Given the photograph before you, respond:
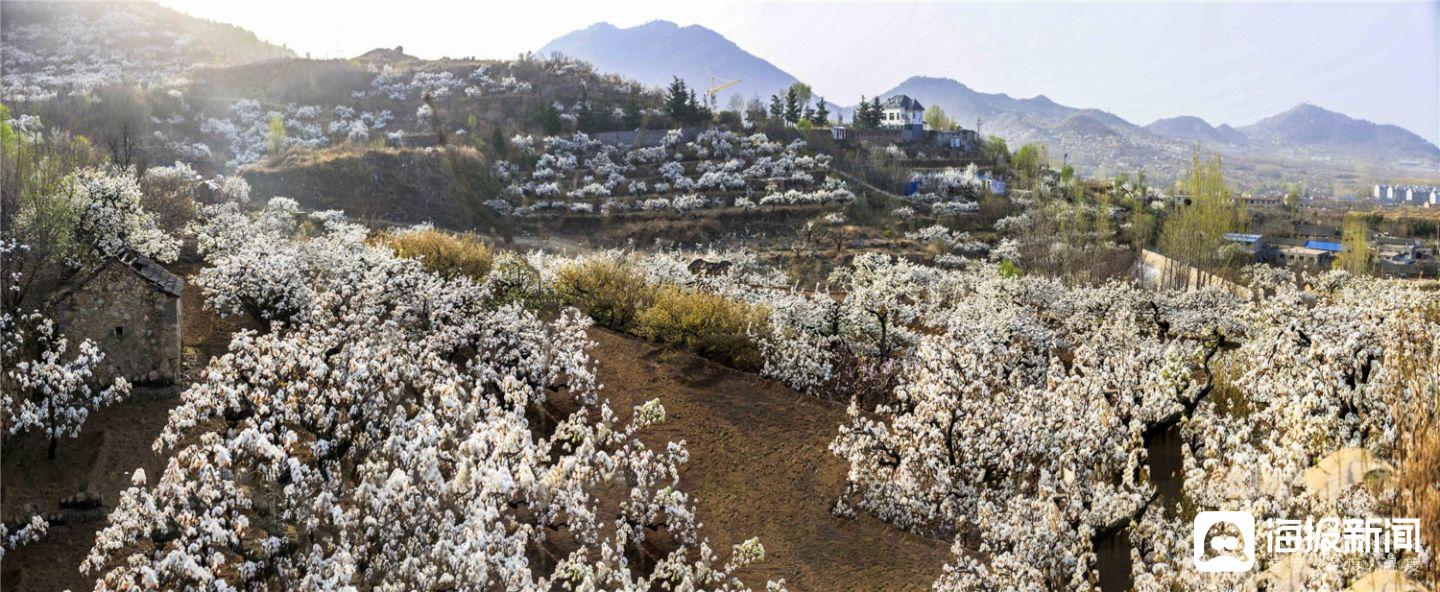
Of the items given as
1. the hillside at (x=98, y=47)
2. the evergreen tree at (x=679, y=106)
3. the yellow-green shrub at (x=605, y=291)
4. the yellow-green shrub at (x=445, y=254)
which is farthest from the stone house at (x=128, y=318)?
the evergreen tree at (x=679, y=106)

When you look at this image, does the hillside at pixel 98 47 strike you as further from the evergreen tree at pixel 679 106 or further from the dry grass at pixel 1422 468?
the dry grass at pixel 1422 468

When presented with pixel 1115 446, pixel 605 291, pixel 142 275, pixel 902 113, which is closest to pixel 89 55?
pixel 902 113

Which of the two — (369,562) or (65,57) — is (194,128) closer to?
(65,57)

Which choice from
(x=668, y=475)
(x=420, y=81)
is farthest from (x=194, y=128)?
(x=668, y=475)

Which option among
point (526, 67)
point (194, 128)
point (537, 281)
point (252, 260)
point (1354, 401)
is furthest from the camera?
point (526, 67)

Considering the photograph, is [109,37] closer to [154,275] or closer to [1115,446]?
[154,275]

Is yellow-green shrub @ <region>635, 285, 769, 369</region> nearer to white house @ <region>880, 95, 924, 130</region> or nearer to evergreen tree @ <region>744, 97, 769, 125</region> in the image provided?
evergreen tree @ <region>744, 97, 769, 125</region>
